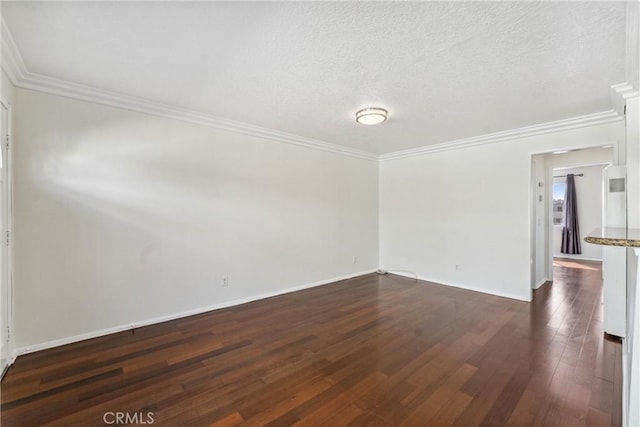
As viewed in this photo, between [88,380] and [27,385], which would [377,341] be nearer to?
[88,380]

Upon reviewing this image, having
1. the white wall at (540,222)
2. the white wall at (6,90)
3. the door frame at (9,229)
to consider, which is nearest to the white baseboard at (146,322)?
the door frame at (9,229)

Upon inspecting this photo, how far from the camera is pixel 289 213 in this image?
4406 millimetres

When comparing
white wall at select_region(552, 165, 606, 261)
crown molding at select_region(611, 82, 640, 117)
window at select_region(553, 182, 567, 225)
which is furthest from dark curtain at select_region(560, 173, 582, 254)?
crown molding at select_region(611, 82, 640, 117)

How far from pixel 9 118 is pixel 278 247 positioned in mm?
3095

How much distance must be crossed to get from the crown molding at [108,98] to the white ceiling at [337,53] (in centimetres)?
8

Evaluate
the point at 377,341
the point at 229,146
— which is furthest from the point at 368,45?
the point at 377,341

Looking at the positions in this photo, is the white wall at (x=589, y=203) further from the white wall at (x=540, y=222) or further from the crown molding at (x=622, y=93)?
the crown molding at (x=622, y=93)

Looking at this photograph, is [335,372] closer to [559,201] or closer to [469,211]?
[469,211]

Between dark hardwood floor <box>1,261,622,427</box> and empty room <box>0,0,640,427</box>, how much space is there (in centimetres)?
2

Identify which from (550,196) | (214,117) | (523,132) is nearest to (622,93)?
(523,132)

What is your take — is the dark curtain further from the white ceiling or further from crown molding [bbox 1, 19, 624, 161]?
the white ceiling

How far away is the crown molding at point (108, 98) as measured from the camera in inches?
85.4

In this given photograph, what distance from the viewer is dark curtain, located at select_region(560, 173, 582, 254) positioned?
7141 millimetres

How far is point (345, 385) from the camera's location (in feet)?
6.77
